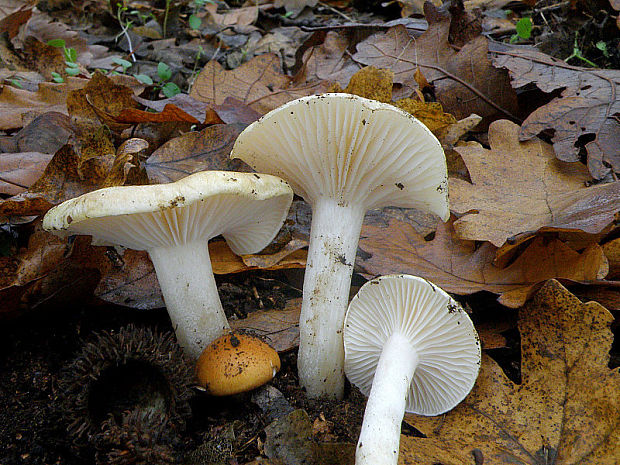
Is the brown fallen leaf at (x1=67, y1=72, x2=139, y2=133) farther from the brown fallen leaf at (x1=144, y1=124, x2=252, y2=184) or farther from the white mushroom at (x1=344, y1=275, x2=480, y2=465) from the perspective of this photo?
the white mushroom at (x1=344, y1=275, x2=480, y2=465)

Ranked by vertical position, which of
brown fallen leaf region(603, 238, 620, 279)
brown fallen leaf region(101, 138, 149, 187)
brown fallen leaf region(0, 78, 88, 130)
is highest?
→ brown fallen leaf region(101, 138, 149, 187)

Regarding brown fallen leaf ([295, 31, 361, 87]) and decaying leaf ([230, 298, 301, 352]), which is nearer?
decaying leaf ([230, 298, 301, 352])

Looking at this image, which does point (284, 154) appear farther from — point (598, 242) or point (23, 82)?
point (23, 82)

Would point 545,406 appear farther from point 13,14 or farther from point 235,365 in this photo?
point 13,14

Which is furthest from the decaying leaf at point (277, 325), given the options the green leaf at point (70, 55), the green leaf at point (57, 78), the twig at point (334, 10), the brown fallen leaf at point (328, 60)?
the twig at point (334, 10)

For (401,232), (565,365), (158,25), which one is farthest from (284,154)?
(158,25)

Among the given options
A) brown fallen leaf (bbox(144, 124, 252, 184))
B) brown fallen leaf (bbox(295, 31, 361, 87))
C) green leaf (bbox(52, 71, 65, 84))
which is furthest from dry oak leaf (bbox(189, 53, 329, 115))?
green leaf (bbox(52, 71, 65, 84))

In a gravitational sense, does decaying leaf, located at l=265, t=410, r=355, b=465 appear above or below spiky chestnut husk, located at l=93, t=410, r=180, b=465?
below
